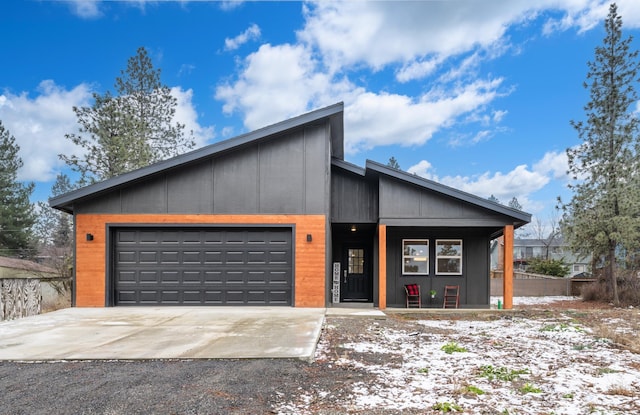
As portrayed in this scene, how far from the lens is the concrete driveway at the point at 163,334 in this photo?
5.77 metres

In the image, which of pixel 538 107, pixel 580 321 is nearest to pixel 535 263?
pixel 538 107

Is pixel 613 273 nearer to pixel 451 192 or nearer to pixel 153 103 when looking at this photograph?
pixel 451 192

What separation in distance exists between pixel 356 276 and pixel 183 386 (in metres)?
10.3

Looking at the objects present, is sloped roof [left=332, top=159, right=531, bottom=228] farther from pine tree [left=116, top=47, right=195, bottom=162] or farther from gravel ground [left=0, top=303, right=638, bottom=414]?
pine tree [left=116, top=47, right=195, bottom=162]

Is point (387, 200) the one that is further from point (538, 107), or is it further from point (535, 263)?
point (538, 107)

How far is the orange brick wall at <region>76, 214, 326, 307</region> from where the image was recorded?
35.6 feet

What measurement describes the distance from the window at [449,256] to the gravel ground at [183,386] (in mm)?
7724

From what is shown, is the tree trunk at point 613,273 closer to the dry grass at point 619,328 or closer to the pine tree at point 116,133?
the dry grass at point 619,328

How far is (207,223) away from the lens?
36.0ft

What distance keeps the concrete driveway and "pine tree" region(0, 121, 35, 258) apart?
72.8 ft

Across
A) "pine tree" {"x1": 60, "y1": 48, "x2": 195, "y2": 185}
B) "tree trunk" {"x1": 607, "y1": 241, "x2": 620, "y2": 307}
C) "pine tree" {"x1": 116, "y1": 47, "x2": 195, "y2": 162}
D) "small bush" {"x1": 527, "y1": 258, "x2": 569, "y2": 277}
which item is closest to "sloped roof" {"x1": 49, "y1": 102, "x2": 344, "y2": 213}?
"pine tree" {"x1": 60, "y1": 48, "x2": 195, "y2": 185}

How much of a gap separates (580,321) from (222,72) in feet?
67.7

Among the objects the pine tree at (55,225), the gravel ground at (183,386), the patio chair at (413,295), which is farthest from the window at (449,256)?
the pine tree at (55,225)

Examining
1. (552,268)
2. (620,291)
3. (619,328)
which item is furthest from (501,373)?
(552,268)
